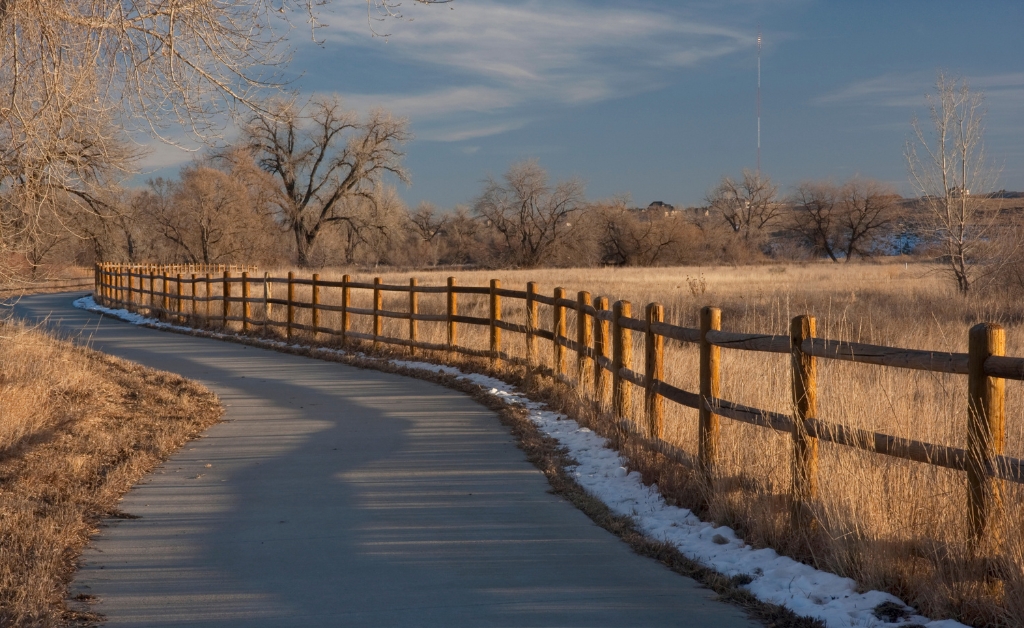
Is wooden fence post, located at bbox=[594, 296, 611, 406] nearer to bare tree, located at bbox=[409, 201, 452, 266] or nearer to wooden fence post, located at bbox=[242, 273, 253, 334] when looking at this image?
wooden fence post, located at bbox=[242, 273, 253, 334]

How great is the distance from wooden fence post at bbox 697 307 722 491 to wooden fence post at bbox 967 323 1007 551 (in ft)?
7.63

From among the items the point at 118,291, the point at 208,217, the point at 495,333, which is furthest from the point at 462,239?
the point at 495,333

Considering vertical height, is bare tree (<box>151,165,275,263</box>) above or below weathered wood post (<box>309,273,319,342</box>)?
above

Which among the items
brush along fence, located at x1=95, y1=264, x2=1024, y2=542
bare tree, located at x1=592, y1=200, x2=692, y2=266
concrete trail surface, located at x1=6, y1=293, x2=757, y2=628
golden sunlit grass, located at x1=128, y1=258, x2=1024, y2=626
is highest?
bare tree, located at x1=592, y1=200, x2=692, y2=266

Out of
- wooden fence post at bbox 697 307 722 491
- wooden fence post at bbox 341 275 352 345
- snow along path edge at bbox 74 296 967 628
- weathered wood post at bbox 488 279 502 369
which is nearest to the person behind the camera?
snow along path edge at bbox 74 296 967 628

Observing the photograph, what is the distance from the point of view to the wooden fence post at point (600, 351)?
10594mm

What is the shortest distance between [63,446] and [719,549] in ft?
20.9

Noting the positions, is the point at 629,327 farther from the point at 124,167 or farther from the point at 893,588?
the point at 124,167

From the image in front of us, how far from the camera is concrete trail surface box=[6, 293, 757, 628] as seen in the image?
190 inches

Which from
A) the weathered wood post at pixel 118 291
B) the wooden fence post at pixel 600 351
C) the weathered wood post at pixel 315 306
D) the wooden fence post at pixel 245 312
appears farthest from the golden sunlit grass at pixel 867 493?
the weathered wood post at pixel 118 291

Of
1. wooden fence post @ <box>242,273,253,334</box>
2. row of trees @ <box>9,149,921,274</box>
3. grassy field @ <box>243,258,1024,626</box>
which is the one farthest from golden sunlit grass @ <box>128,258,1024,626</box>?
row of trees @ <box>9,149,921,274</box>

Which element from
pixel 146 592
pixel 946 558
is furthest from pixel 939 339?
pixel 146 592

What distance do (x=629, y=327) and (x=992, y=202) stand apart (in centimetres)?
2064

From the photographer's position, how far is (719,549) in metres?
5.84
